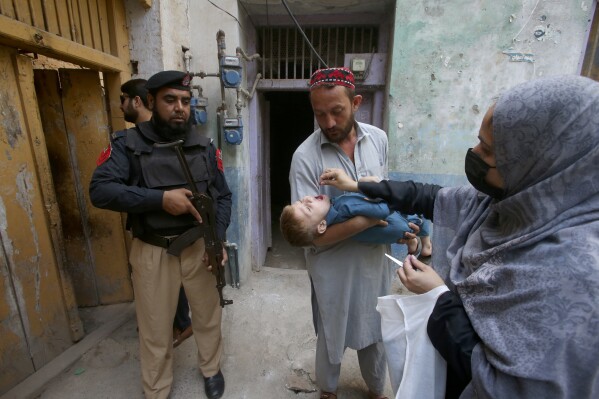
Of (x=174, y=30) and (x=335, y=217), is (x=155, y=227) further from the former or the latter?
(x=174, y=30)

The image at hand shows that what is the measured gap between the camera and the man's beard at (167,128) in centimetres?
200

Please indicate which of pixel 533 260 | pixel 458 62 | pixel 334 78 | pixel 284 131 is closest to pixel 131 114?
pixel 334 78

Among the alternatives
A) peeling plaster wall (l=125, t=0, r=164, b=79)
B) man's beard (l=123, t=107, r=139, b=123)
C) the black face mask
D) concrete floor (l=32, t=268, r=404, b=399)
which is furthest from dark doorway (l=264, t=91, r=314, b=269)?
the black face mask

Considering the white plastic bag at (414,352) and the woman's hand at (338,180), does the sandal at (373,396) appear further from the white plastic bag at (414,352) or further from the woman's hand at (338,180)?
the woman's hand at (338,180)

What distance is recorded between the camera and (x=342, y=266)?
5.85ft

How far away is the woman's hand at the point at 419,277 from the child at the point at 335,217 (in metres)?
0.40

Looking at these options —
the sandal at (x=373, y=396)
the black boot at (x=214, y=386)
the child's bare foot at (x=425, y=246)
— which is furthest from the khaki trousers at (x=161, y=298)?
the child's bare foot at (x=425, y=246)

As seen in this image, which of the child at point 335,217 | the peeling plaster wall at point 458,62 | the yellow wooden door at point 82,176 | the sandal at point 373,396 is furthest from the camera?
the peeling plaster wall at point 458,62

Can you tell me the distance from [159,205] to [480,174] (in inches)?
66.5

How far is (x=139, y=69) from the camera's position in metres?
2.91

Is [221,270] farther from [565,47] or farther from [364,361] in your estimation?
[565,47]

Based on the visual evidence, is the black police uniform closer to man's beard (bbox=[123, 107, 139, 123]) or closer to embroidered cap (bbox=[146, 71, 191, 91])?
embroidered cap (bbox=[146, 71, 191, 91])

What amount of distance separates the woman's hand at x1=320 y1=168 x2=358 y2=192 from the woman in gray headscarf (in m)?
0.66

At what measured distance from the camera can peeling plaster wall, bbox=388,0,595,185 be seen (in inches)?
123
